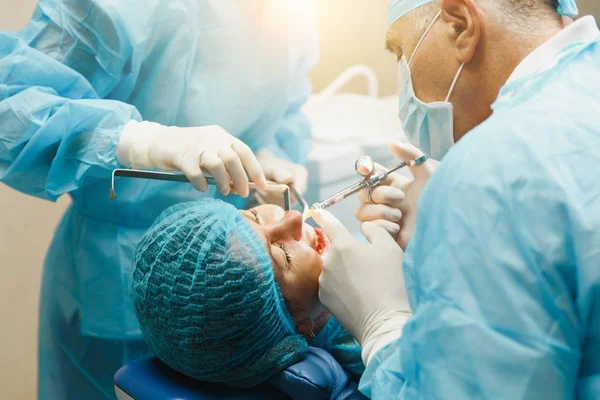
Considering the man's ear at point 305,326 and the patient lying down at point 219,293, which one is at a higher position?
the patient lying down at point 219,293

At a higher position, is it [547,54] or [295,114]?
[547,54]

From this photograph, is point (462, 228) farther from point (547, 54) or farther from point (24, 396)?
point (24, 396)

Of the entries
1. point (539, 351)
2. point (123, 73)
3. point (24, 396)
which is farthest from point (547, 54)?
point (24, 396)

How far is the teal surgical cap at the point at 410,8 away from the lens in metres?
1.16

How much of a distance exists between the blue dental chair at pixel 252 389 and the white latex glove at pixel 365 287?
14 cm

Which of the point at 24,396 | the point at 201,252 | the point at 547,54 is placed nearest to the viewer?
the point at 547,54

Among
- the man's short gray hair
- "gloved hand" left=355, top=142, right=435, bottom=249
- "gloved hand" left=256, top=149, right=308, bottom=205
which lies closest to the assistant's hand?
"gloved hand" left=355, top=142, right=435, bottom=249

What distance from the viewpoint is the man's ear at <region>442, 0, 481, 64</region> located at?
1145mm

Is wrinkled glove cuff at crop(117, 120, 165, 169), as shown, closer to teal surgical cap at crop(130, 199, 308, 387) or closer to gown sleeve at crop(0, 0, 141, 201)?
gown sleeve at crop(0, 0, 141, 201)

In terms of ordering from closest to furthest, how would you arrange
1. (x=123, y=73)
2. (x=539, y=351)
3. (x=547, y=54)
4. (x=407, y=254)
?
(x=539, y=351)
(x=407, y=254)
(x=547, y=54)
(x=123, y=73)

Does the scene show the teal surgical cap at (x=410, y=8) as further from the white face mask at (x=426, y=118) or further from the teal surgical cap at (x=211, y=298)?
the teal surgical cap at (x=211, y=298)

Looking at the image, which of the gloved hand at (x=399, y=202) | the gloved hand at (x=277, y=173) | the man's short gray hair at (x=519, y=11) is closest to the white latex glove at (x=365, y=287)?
the gloved hand at (x=399, y=202)

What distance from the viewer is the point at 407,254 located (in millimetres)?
945

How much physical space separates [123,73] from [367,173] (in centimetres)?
68
